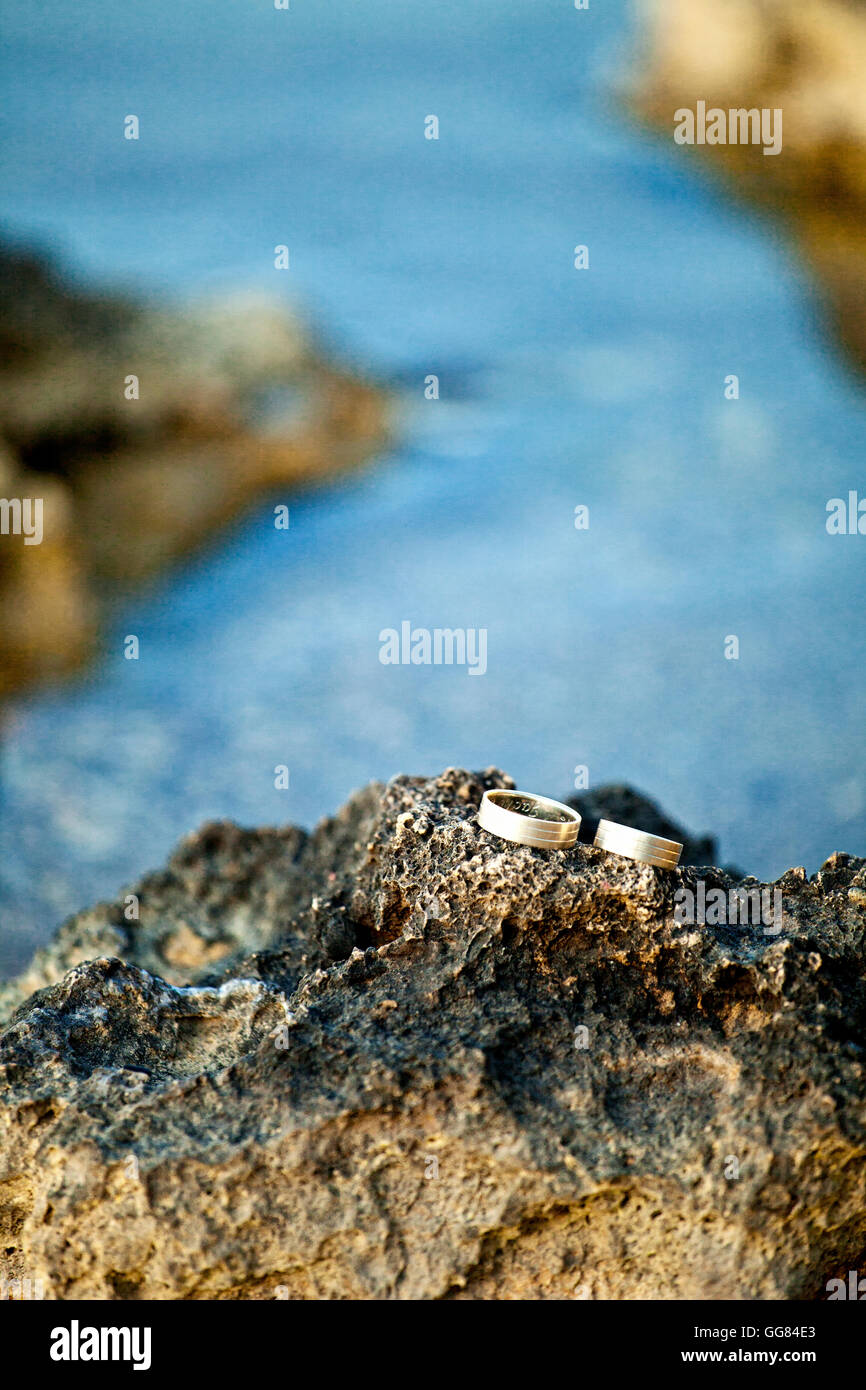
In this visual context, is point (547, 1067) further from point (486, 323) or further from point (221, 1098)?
point (486, 323)

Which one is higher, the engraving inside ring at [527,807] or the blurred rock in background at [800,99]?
the blurred rock in background at [800,99]

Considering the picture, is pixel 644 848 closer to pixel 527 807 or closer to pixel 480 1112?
pixel 527 807

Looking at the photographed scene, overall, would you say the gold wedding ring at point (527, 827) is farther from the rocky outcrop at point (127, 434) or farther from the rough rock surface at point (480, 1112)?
the rocky outcrop at point (127, 434)

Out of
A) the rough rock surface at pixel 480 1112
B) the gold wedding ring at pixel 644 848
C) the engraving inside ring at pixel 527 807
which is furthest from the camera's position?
the engraving inside ring at pixel 527 807

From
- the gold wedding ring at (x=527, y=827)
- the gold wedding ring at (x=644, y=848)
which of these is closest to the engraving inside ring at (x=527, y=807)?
the gold wedding ring at (x=527, y=827)

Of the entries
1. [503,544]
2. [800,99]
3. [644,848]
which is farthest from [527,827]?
[800,99]

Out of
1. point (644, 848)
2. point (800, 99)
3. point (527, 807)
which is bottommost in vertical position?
point (644, 848)

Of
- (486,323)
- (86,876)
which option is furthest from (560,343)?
(86,876)
